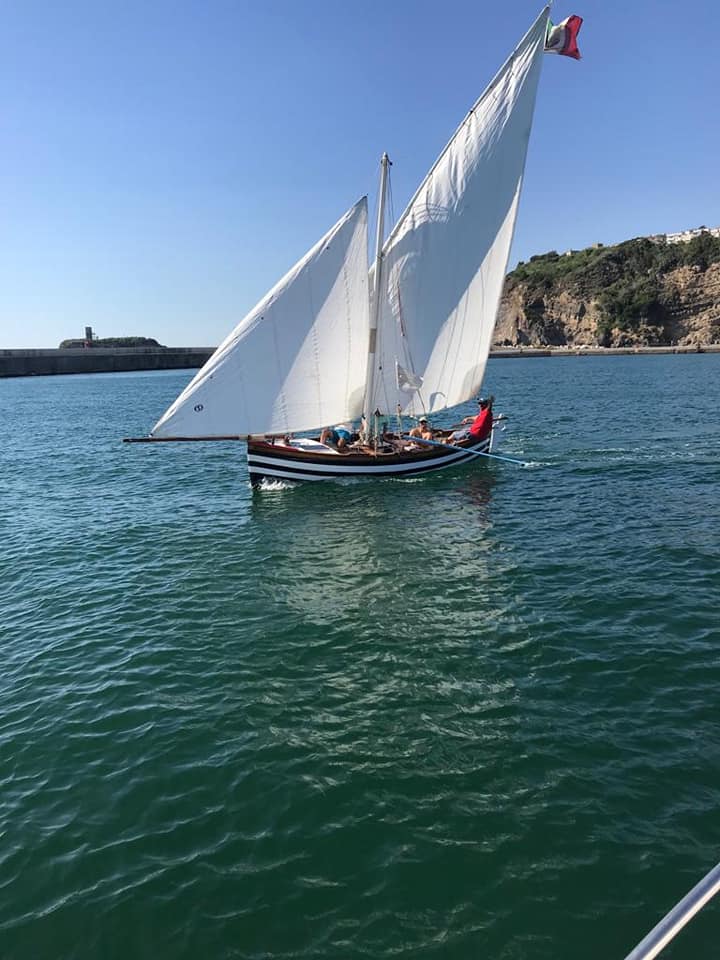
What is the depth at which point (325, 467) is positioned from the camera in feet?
100

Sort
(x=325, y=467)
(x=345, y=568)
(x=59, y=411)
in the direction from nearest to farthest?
(x=345, y=568) → (x=325, y=467) → (x=59, y=411)

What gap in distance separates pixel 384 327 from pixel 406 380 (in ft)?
9.43

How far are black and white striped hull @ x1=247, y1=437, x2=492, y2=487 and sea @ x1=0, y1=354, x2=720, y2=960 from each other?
502cm

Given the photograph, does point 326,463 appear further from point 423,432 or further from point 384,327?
point 384,327

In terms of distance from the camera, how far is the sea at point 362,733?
7.97 metres

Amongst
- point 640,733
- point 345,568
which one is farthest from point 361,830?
point 345,568

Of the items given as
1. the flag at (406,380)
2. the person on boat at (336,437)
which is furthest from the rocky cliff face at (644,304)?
the person on boat at (336,437)

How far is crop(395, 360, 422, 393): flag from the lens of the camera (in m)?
31.7

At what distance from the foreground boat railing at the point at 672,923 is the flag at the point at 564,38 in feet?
106

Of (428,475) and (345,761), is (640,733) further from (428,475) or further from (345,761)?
(428,475)

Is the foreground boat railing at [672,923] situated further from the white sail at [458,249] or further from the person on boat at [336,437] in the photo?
the white sail at [458,249]

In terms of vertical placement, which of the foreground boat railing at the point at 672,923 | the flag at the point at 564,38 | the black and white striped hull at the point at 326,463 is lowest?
the black and white striped hull at the point at 326,463

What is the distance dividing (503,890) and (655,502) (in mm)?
20929

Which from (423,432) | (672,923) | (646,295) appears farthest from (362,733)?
(646,295)
